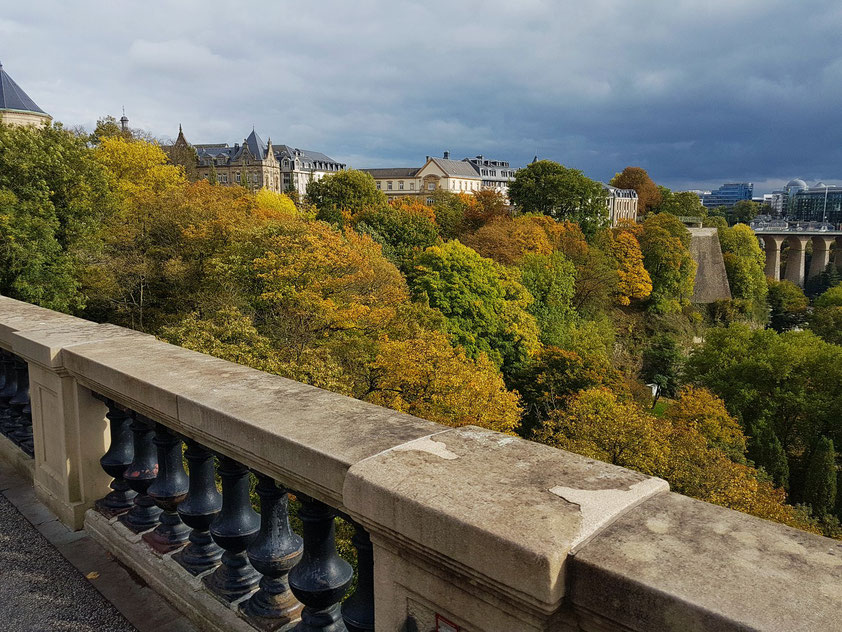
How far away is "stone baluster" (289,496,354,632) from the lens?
2289 millimetres

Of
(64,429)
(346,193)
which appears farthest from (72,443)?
(346,193)

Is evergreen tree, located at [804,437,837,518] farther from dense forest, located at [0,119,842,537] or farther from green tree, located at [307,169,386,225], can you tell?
green tree, located at [307,169,386,225]

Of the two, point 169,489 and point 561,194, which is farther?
point 561,194

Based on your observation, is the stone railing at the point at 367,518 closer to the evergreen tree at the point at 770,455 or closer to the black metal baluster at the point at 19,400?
the black metal baluster at the point at 19,400

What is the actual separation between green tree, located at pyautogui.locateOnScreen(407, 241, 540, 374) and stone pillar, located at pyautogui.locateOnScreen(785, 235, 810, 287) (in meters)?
83.2

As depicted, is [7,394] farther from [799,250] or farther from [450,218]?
[799,250]

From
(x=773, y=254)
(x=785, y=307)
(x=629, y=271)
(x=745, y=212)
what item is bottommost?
(x=785, y=307)

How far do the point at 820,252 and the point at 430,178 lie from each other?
212 feet

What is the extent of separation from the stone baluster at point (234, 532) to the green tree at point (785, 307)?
265 feet

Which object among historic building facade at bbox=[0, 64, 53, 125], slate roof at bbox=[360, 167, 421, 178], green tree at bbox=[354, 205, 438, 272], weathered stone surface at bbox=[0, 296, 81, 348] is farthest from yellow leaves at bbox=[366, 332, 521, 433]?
slate roof at bbox=[360, 167, 421, 178]

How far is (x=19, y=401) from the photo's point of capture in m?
4.67

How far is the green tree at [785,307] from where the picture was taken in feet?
238

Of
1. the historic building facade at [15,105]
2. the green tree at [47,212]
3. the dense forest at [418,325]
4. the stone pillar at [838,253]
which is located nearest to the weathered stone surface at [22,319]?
the dense forest at [418,325]

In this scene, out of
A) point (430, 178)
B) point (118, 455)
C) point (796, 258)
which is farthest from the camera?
point (430, 178)
